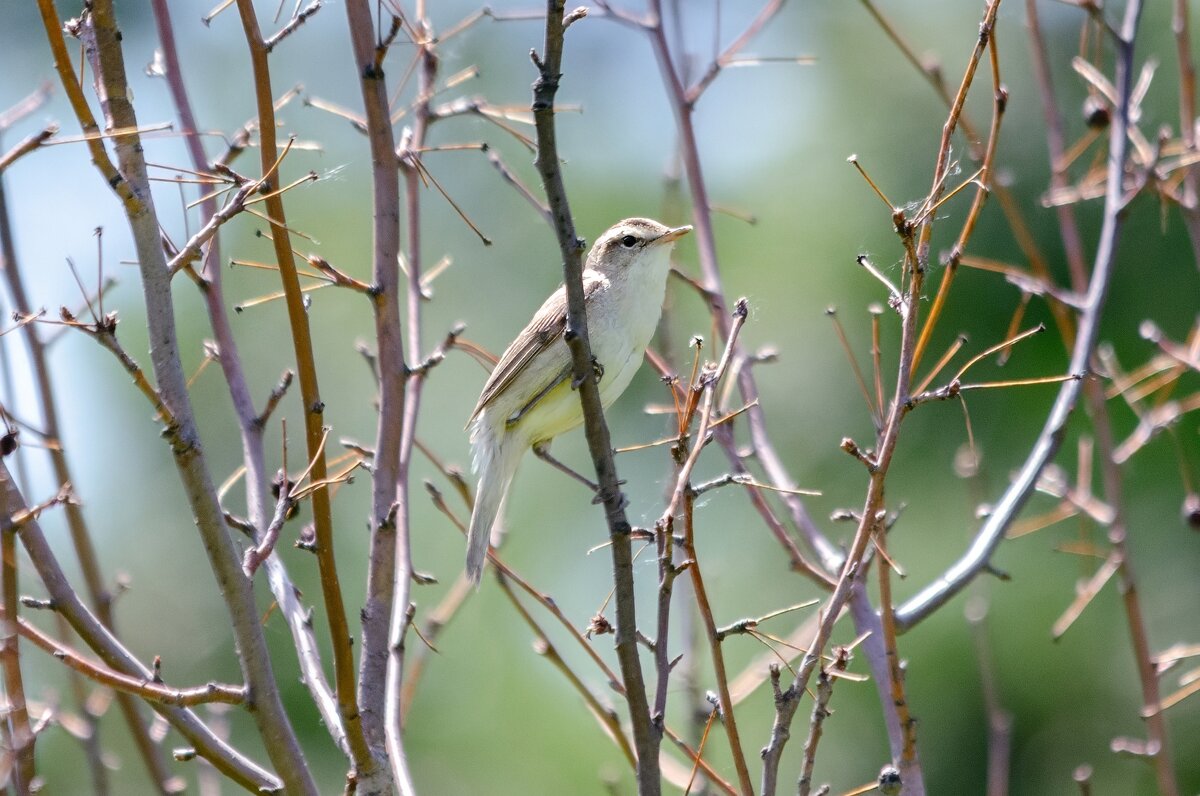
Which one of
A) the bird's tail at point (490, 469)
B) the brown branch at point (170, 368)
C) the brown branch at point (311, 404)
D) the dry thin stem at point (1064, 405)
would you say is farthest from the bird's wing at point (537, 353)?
the brown branch at point (170, 368)

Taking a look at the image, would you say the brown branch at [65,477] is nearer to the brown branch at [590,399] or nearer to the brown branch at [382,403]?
the brown branch at [382,403]

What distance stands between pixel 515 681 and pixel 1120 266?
169 inches

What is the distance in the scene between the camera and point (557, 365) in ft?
14.2

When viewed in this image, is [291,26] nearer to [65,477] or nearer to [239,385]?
[239,385]

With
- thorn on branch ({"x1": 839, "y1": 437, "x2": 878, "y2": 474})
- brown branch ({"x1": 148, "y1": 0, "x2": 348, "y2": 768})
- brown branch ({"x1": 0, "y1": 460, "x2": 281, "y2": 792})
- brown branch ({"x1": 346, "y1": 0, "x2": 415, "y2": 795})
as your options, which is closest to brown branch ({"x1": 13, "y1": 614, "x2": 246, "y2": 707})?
brown branch ({"x1": 0, "y1": 460, "x2": 281, "y2": 792})

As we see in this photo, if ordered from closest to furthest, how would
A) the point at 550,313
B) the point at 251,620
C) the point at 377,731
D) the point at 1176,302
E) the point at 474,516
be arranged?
the point at 251,620, the point at 377,731, the point at 474,516, the point at 550,313, the point at 1176,302

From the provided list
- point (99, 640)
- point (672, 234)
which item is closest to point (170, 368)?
point (99, 640)

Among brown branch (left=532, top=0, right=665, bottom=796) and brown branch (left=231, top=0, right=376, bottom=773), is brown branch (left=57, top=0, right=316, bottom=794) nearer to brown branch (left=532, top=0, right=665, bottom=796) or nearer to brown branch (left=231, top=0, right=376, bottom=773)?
brown branch (left=231, top=0, right=376, bottom=773)

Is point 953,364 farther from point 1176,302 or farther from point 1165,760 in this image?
point 1165,760

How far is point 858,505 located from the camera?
6.97 metres

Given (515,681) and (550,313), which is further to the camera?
(515,681)

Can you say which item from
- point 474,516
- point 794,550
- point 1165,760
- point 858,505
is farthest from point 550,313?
point 858,505

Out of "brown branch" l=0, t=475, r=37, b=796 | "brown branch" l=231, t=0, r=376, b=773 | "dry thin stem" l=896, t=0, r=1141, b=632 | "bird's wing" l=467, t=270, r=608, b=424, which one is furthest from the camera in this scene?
"bird's wing" l=467, t=270, r=608, b=424

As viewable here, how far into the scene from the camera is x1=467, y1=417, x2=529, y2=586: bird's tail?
411cm
